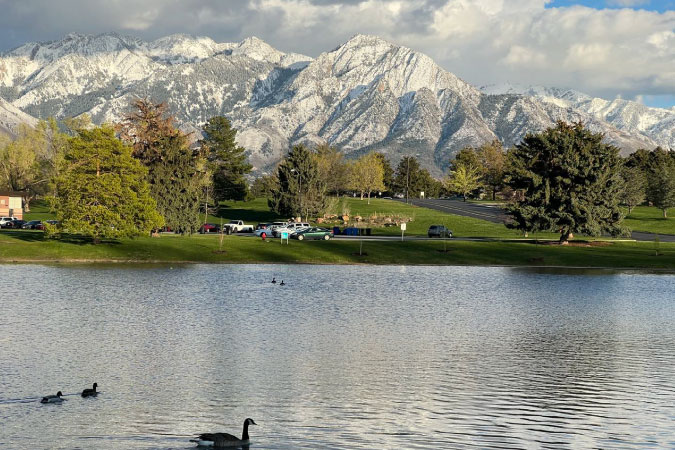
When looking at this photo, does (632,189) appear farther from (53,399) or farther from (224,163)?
(53,399)

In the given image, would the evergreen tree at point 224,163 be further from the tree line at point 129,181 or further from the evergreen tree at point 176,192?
the evergreen tree at point 176,192

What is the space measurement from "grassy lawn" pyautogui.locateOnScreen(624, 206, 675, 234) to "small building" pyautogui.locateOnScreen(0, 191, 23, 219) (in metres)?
124

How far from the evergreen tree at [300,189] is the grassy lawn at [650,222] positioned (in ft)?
198

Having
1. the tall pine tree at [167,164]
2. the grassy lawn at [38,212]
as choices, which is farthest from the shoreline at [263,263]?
the grassy lawn at [38,212]

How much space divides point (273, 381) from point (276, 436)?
7581mm

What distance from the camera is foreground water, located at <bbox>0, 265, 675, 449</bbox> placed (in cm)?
2458

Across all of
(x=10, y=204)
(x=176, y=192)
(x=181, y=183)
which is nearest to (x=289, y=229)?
(x=181, y=183)

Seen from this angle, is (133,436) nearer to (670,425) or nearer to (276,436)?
(276,436)

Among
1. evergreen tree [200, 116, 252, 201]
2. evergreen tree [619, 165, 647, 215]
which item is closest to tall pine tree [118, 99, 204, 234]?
evergreen tree [200, 116, 252, 201]

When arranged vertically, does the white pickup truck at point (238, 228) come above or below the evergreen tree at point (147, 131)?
below

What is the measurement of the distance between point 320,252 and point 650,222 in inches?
3586

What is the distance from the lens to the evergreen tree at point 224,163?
586ft

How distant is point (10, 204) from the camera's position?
16688 cm

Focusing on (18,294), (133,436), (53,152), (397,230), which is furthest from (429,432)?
(53,152)
